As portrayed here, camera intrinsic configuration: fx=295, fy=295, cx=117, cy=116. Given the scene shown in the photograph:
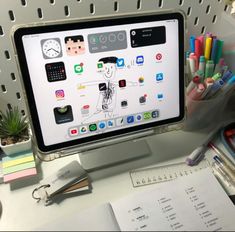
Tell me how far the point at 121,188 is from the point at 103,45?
0.31m

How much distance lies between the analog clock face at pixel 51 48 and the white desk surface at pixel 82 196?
0.91 feet

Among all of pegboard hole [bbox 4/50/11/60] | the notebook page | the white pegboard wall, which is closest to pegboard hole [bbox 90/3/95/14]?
the white pegboard wall

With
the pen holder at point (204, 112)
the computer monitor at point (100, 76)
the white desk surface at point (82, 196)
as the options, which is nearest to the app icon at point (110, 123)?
the computer monitor at point (100, 76)

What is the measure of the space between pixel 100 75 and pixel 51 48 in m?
0.11

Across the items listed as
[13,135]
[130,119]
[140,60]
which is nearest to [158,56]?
[140,60]

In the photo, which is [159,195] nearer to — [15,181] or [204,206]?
[204,206]

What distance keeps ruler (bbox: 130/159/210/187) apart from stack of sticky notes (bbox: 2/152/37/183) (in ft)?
0.75

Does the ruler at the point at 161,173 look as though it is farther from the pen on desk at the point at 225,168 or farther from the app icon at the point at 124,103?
the app icon at the point at 124,103

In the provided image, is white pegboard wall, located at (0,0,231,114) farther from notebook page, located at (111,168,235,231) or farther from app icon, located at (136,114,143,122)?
notebook page, located at (111,168,235,231)

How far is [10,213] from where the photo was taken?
607 mm

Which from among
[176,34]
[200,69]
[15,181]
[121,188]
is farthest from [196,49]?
[15,181]

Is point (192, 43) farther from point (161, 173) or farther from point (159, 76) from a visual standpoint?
point (161, 173)

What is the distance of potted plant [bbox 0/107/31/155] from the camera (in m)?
0.65

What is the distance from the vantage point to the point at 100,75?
0.61m
